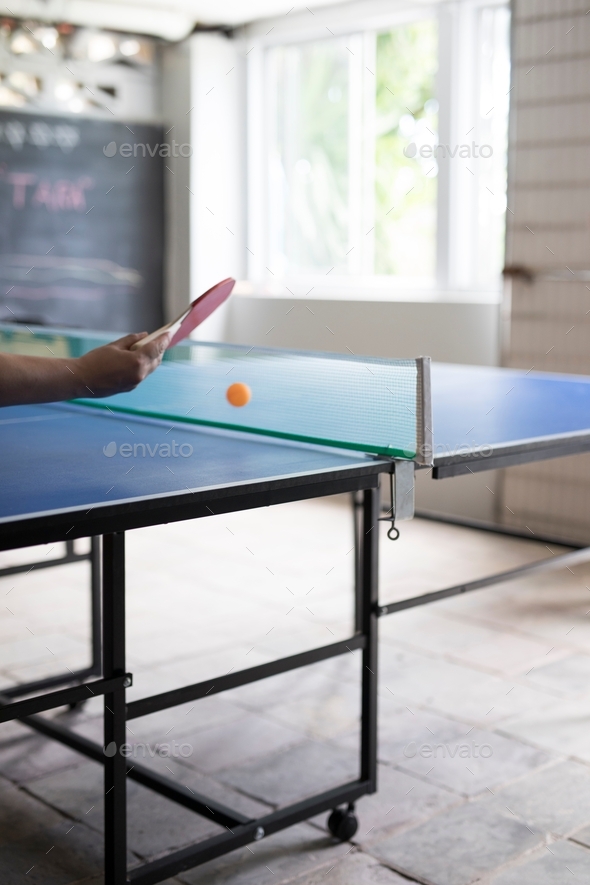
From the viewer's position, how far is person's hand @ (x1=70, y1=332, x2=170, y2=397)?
5.59ft

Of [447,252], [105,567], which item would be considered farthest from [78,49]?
[105,567]

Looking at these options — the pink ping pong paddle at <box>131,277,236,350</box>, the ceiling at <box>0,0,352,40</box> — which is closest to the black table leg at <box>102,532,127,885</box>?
the pink ping pong paddle at <box>131,277,236,350</box>

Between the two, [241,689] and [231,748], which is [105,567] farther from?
[241,689]

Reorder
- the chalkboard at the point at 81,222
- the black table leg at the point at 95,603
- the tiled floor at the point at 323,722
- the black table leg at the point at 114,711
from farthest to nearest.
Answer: the chalkboard at the point at 81,222 → the black table leg at the point at 95,603 → the tiled floor at the point at 323,722 → the black table leg at the point at 114,711

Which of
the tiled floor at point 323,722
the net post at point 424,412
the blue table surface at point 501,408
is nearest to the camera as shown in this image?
the net post at point 424,412

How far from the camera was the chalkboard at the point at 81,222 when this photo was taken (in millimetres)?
5430

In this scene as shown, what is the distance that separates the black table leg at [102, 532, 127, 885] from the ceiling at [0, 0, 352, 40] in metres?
4.08

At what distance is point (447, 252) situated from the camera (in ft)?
17.3

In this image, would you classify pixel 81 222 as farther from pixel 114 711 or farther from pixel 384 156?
pixel 114 711

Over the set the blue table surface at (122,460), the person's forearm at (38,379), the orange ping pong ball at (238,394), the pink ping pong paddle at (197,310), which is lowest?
the blue table surface at (122,460)

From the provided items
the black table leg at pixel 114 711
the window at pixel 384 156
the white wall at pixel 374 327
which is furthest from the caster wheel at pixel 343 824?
the window at pixel 384 156

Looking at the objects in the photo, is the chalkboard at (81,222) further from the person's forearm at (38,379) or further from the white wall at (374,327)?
the person's forearm at (38,379)

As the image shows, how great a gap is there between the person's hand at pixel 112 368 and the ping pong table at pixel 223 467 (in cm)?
17

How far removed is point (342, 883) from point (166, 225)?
4.66 meters
